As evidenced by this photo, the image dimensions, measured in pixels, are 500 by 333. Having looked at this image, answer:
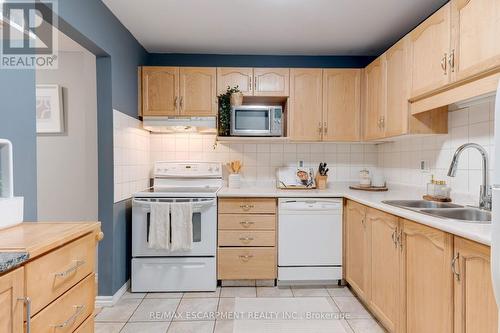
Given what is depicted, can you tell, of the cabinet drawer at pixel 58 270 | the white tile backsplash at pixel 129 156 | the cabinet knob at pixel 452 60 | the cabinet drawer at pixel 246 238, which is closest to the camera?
the cabinet drawer at pixel 58 270

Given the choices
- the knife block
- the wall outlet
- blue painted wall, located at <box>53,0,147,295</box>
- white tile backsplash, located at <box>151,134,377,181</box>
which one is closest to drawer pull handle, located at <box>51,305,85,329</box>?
blue painted wall, located at <box>53,0,147,295</box>

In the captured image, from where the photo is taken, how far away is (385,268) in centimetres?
197

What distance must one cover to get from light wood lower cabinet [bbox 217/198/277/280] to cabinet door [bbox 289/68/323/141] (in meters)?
0.84

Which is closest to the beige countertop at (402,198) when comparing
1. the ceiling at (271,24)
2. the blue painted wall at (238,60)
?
the blue painted wall at (238,60)

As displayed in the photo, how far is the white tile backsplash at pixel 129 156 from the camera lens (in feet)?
8.28

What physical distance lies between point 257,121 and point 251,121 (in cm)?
6

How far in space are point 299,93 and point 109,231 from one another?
7.23ft

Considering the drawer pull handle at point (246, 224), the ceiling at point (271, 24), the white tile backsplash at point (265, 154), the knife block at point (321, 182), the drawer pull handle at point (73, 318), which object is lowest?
the drawer pull handle at point (73, 318)

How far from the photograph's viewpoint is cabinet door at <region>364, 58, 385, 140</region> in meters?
2.72

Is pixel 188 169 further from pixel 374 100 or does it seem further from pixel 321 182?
pixel 374 100

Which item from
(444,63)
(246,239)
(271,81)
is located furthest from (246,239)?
(444,63)

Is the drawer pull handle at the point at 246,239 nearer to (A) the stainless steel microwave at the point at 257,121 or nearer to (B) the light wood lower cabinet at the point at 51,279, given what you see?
(A) the stainless steel microwave at the point at 257,121

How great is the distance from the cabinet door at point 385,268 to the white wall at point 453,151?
0.69 metres

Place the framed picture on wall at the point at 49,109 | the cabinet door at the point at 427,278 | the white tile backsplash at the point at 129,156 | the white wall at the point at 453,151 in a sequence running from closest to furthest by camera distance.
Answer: the cabinet door at the point at 427,278 → the white wall at the point at 453,151 → the white tile backsplash at the point at 129,156 → the framed picture on wall at the point at 49,109
